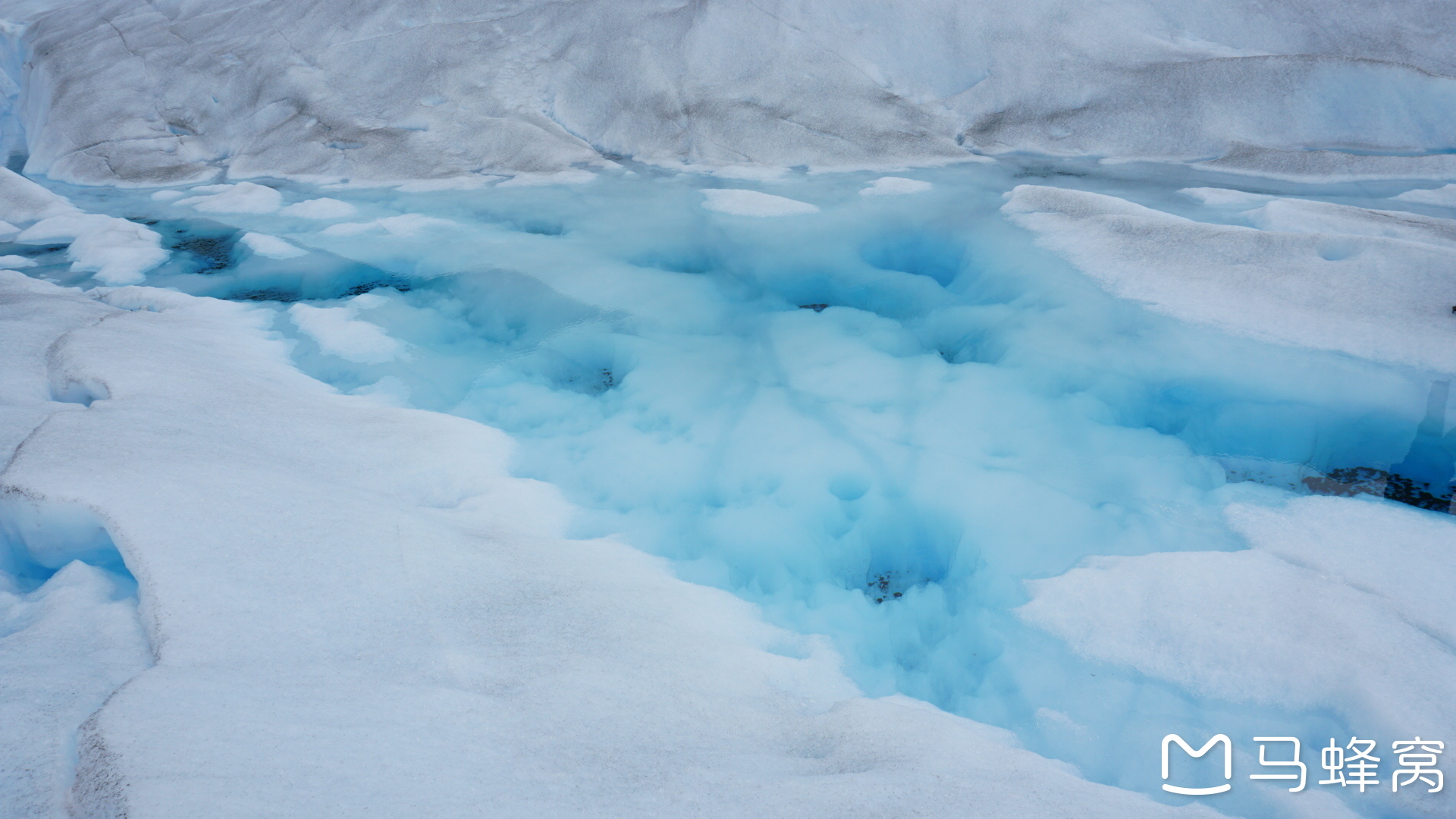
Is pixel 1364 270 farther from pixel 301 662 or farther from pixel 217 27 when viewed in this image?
pixel 217 27

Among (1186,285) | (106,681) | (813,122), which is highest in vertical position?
(813,122)

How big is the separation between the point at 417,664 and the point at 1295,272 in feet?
14.5

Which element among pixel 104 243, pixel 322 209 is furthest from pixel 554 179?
pixel 104 243

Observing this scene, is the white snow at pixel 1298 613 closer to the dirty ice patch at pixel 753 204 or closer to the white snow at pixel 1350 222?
the white snow at pixel 1350 222

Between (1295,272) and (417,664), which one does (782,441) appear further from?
(1295,272)

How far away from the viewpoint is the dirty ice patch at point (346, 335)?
4152mm

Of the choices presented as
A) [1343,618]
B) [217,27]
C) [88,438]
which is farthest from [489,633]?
[217,27]

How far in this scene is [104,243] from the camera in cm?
559

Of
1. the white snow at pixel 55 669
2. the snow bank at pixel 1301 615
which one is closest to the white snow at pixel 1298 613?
the snow bank at pixel 1301 615

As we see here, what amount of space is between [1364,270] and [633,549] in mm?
3858

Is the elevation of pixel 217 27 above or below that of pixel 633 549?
above

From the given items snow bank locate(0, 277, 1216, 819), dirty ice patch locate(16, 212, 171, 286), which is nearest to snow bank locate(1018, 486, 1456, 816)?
snow bank locate(0, 277, 1216, 819)

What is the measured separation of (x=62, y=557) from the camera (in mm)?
2227

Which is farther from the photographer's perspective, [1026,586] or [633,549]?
[633,549]
